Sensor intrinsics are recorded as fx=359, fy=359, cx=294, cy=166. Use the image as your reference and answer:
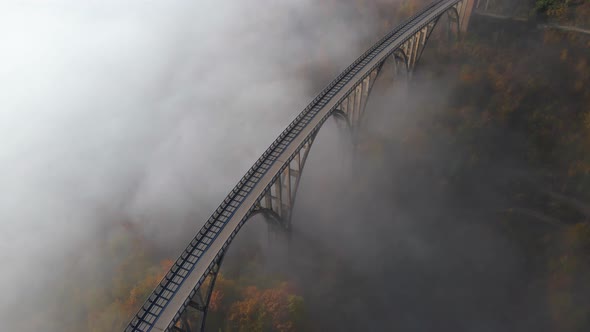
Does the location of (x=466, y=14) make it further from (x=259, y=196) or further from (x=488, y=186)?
(x=259, y=196)

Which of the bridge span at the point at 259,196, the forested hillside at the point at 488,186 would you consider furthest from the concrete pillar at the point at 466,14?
the bridge span at the point at 259,196

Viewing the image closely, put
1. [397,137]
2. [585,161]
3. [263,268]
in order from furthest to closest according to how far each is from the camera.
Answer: [397,137], [585,161], [263,268]

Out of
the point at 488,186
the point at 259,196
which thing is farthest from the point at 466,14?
the point at 259,196

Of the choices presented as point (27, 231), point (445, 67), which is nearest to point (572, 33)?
point (445, 67)

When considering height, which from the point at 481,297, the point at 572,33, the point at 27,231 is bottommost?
the point at 481,297

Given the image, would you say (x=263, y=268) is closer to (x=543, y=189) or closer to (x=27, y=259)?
(x=543, y=189)

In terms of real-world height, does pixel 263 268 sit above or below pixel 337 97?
below

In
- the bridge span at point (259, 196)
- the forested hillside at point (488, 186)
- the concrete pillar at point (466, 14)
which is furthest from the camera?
the concrete pillar at point (466, 14)

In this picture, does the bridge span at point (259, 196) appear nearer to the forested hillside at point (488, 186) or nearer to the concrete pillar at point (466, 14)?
the forested hillside at point (488, 186)
